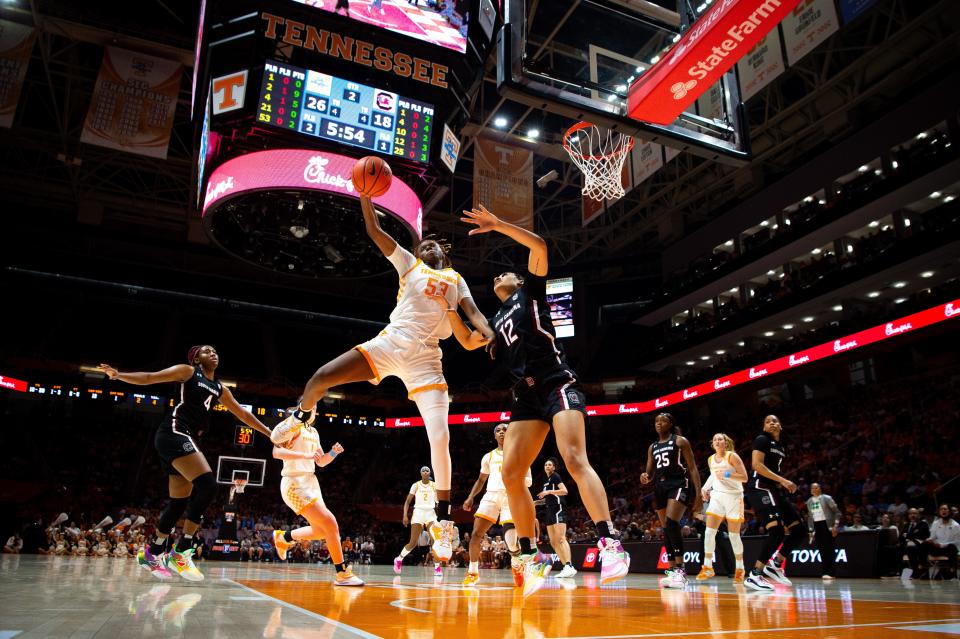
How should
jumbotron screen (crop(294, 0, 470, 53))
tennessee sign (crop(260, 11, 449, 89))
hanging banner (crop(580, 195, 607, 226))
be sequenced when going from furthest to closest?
hanging banner (crop(580, 195, 607, 226)) < tennessee sign (crop(260, 11, 449, 89)) < jumbotron screen (crop(294, 0, 470, 53))

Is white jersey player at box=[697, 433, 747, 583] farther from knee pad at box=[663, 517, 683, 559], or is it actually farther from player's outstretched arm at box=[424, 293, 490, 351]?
player's outstretched arm at box=[424, 293, 490, 351]

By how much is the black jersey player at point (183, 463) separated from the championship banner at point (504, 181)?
11453mm

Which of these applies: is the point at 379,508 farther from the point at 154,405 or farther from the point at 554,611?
the point at 554,611

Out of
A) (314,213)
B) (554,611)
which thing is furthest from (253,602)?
(314,213)

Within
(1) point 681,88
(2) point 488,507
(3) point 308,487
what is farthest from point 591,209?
(3) point 308,487

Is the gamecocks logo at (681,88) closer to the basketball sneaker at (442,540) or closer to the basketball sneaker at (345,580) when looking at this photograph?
the basketball sneaker at (442,540)

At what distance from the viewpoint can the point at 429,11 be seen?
519 inches

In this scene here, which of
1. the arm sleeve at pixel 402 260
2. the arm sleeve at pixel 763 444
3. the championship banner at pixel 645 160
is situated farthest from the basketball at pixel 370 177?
the championship banner at pixel 645 160

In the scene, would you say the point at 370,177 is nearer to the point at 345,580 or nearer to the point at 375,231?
the point at 375,231

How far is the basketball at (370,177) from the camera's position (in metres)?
5.05

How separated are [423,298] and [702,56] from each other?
5071 millimetres

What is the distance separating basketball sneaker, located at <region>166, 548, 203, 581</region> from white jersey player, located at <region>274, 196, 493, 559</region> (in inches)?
88.9

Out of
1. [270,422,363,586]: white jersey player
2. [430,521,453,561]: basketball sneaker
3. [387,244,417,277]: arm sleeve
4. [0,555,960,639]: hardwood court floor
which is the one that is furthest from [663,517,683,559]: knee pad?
[387,244,417,277]: arm sleeve

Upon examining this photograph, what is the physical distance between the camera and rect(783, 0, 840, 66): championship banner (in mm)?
12609
